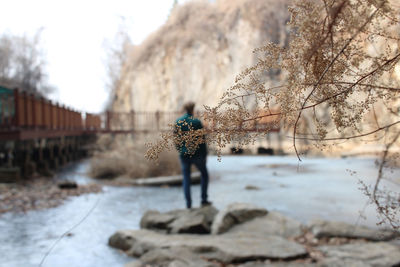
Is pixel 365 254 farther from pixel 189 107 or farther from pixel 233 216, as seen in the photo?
pixel 189 107

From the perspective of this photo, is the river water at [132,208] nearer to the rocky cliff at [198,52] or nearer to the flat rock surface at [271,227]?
the flat rock surface at [271,227]

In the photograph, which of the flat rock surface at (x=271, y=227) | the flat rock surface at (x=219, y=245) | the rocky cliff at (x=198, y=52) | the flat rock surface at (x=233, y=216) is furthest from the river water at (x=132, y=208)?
the rocky cliff at (x=198, y=52)

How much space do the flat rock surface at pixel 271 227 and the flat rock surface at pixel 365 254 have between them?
33.0 inches

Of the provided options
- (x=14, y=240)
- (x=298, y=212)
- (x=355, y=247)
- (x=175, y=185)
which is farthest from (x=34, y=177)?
(x=355, y=247)

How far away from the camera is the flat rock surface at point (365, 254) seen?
3.74m

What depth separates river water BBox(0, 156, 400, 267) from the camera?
4742mm

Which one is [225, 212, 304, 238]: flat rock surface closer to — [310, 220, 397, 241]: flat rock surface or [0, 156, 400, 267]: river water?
[310, 220, 397, 241]: flat rock surface

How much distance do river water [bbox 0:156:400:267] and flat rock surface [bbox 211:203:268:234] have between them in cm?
88

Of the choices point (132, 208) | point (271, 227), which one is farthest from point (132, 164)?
point (271, 227)

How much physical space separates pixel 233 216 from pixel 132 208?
2.64m

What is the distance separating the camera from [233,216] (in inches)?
220

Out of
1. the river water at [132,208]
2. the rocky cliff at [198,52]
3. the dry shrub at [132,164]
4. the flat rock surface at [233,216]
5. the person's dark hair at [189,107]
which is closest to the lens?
the river water at [132,208]

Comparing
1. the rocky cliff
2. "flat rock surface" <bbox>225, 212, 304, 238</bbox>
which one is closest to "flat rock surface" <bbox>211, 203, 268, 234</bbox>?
"flat rock surface" <bbox>225, 212, 304, 238</bbox>

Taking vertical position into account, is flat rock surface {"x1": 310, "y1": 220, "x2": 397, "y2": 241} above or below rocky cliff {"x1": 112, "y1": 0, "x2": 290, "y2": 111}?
below
